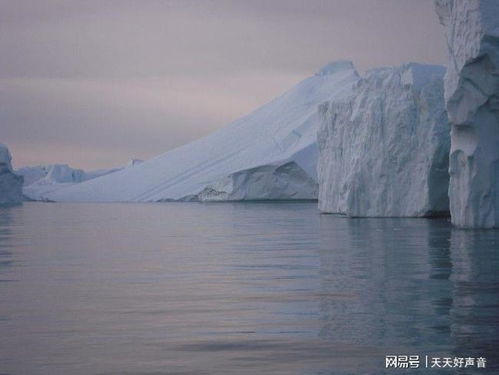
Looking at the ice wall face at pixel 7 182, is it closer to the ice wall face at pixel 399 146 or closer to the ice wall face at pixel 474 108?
the ice wall face at pixel 399 146

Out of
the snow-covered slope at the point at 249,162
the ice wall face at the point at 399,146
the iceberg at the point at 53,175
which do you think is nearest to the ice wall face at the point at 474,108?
the ice wall face at the point at 399,146

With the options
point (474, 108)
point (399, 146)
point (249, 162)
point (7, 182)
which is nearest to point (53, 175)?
point (7, 182)

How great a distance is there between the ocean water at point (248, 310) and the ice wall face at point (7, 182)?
5365 centimetres

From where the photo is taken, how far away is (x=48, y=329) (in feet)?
23.2

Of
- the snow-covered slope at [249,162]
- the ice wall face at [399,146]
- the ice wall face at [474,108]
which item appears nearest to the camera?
the ice wall face at [474,108]

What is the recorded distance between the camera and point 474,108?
1962cm

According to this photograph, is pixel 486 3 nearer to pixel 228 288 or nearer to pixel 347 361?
pixel 228 288

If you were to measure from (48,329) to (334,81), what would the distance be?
2776 inches

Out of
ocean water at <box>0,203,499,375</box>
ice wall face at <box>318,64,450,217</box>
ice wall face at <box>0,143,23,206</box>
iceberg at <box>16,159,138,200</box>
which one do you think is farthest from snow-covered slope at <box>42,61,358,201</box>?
ocean water at <box>0,203,499,375</box>

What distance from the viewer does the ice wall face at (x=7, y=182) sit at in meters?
67.1

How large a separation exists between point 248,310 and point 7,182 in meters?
64.7

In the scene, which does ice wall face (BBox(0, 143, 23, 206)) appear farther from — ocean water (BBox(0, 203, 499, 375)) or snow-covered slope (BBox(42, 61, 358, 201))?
ocean water (BBox(0, 203, 499, 375))

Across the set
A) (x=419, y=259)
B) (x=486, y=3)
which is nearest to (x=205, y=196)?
(x=486, y=3)

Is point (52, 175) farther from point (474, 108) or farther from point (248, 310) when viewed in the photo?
point (248, 310)
